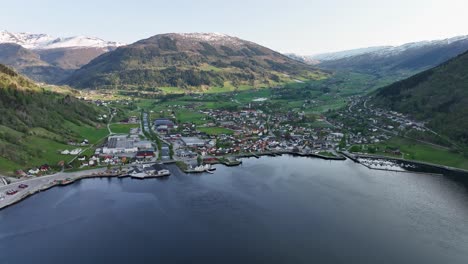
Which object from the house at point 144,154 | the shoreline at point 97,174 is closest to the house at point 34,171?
the shoreline at point 97,174

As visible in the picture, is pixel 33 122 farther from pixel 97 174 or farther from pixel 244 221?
pixel 244 221

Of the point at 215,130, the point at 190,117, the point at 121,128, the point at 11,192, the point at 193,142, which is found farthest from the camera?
the point at 190,117

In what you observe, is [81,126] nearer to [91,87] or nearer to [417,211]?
[417,211]

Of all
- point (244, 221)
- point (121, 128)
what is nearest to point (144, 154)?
point (121, 128)

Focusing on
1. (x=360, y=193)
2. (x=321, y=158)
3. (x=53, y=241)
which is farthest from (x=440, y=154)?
(x=53, y=241)

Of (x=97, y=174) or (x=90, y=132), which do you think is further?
(x=90, y=132)

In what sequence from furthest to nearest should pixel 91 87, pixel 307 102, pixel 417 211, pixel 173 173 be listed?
1. pixel 91 87
2. pixel 307 102
3. pixel 173 173
4. pixel 417 211

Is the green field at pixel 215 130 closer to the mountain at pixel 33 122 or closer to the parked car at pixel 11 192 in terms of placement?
the mountain at pixel 33 122

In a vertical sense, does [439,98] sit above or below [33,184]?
above

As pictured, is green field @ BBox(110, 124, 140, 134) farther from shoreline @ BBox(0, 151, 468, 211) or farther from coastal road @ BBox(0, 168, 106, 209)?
coastal road @ BBox(0, 168, 106, 209)
